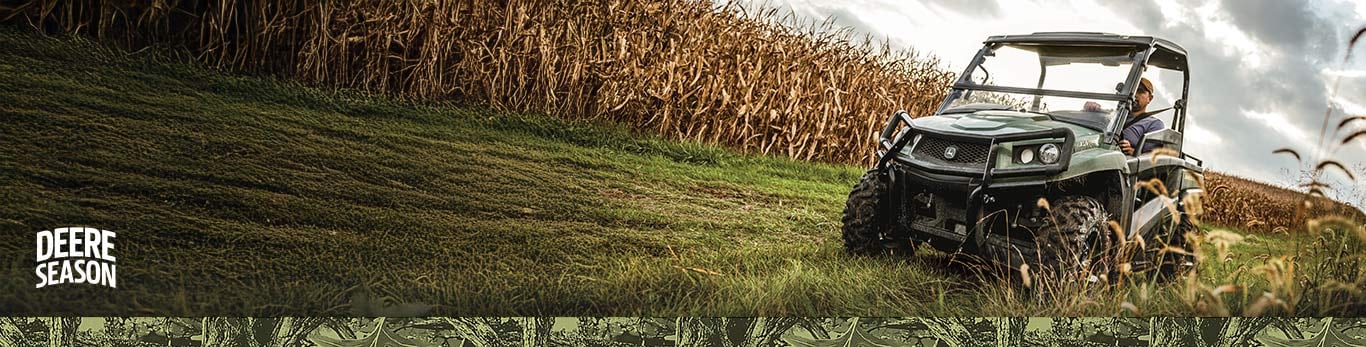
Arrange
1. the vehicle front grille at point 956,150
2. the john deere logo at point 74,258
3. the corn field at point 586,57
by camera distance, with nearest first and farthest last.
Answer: the john deere logo at point 74,258
the vehicle front grille at point 956,150
the corn field at point 586,57

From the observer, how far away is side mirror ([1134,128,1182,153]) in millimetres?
2479

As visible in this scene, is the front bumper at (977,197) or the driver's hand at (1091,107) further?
the driver's hand at (1091,107)

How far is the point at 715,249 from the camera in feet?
8.51

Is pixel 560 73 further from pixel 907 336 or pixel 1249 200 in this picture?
pixel 1249 200

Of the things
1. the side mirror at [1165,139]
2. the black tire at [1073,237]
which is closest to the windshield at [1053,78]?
the side mirror at [1165,139]

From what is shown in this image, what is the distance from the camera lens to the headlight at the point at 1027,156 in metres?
2.26

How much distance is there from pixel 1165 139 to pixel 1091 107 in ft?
0.96

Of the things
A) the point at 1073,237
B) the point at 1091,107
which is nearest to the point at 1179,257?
the point at 1091,107

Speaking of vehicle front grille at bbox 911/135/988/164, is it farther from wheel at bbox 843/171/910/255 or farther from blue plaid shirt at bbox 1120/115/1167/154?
blue plaid shirt at bbox 1120/115/1167/154

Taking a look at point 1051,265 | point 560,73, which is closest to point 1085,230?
point 1051,265

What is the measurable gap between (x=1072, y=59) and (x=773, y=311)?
43.8 inches

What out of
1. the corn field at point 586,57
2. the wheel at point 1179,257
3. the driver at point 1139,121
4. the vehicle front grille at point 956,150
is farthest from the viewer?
the corn field at point 586,57

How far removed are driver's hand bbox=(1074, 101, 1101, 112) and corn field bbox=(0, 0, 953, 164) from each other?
0.68 metres

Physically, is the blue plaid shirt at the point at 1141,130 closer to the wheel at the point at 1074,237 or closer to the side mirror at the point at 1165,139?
the side mirror at the point at 1165,139
